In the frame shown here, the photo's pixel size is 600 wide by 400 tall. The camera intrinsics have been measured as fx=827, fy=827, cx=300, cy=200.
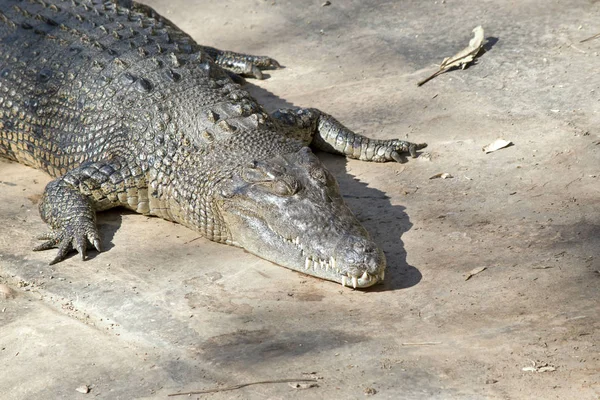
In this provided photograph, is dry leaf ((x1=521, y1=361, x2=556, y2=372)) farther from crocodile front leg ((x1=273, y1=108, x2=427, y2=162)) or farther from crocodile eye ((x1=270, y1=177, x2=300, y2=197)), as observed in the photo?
crocodile front leg ((x1=273, y1=108, x2=427, y2=162))

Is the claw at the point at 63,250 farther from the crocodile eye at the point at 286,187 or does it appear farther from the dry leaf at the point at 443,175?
the dry leaf at the point at 443,175

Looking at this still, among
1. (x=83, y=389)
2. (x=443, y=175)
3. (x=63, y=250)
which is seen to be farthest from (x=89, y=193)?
Answer: (x=443, y=175)

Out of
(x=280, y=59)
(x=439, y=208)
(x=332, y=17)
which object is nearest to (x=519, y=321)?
(x=439, y=208)

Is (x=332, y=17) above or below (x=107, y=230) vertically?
above

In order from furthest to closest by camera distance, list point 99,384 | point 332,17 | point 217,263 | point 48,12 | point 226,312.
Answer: point 332,17 → point 48,12 → point 217,263 → point 226,312 → point 99,384

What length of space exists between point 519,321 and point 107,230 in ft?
9.94

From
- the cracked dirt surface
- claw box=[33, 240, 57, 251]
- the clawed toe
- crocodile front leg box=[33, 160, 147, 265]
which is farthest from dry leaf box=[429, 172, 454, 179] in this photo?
claw box=[33, 240, 57, 251]

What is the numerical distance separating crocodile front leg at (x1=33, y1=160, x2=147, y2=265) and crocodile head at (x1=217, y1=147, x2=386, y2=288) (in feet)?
2.77

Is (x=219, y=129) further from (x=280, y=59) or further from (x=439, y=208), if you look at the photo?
(x=280, y=59)

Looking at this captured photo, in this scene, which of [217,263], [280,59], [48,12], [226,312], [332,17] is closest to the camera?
[226,312]

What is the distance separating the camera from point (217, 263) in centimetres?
539

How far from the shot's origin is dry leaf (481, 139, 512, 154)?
641cm

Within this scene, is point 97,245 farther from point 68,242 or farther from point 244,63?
point 244,63

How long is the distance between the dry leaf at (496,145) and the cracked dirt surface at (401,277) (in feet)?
0.24
